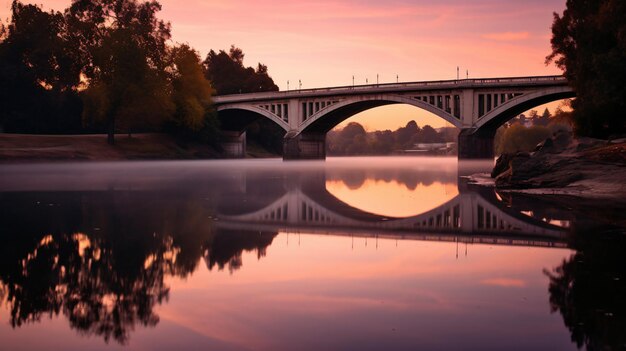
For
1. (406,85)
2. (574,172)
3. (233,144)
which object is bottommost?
(574,172)

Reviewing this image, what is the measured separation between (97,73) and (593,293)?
7500 centimetres

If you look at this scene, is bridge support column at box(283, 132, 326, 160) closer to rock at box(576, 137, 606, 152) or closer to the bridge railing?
the bridge railing

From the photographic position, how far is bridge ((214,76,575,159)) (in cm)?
6850

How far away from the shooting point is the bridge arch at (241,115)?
91562mm

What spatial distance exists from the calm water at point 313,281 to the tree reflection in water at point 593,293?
3 centimetres

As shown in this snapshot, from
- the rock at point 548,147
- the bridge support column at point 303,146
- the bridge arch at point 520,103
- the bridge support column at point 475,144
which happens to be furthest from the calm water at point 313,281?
the bridge support column at point 303,146

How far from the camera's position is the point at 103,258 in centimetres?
969

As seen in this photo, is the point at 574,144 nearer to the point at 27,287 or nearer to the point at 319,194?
the point at 319,194

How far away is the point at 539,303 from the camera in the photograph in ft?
23.1

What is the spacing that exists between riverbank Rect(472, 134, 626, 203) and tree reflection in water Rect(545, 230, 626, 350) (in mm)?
11829

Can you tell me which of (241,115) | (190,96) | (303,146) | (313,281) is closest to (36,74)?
(190,96)

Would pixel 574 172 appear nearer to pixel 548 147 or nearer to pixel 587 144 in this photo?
pixel 587 144

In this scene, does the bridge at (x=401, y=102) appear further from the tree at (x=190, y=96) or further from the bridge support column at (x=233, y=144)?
the tree at (x=190, y=96)

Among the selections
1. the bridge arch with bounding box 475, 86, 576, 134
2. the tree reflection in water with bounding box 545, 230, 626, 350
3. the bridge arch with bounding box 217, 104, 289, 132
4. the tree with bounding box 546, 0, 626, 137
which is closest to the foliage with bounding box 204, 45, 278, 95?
the bridge arch with bounding box 217, 104, 289, 132
